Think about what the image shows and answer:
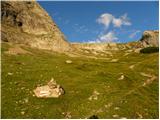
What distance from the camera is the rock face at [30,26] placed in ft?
417

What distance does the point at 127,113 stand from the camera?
1992 inches

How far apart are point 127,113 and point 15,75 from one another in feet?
79.6

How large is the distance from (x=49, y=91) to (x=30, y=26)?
87821mm

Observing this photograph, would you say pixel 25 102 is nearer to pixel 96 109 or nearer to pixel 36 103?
pixel 36 103

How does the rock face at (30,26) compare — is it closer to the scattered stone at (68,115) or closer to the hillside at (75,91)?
the hillside at (75,91)

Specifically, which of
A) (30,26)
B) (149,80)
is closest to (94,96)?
(149,80)

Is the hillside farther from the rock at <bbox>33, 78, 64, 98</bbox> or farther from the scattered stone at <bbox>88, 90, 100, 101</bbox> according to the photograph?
the rock at <bbox>33, 78, 64, 98</bbox>

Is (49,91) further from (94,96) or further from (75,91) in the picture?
(94,96)

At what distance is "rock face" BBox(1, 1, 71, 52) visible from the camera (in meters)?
127

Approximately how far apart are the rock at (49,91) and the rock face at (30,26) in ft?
211

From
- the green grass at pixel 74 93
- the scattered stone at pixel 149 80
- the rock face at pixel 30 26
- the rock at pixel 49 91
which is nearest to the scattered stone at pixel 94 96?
the green grass at pixel 74 93

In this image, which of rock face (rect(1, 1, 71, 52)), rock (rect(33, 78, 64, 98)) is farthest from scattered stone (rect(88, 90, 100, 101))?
rock face (rect(1, 1, 71, 52))

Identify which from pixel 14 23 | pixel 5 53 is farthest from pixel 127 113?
pixel 14 23

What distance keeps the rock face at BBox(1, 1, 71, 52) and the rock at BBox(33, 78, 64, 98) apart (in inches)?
2528
